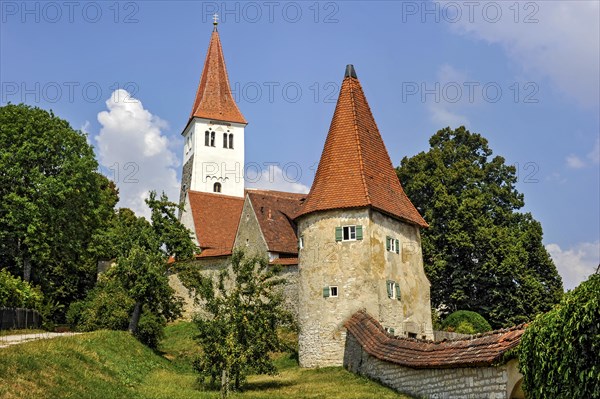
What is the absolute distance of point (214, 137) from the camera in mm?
74500

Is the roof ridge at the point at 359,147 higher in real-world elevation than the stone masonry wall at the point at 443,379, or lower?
higher

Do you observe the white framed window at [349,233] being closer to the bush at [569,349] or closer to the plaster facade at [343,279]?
the plaster facade at [343,279]

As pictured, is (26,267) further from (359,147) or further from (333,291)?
(359,147)

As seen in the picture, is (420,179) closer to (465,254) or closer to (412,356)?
(465,254)

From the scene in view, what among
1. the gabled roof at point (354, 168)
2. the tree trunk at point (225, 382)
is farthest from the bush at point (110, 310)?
the tree trunk at point (225, 382)

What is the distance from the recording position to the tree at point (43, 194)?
4059cm

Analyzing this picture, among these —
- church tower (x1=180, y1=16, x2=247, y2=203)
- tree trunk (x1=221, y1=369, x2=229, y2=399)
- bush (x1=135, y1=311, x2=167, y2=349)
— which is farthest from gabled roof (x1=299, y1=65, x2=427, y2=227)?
church tower (x1=180, y1=16, x2=247, y2=203)

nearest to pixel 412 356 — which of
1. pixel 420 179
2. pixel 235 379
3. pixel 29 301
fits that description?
pixel 235 379

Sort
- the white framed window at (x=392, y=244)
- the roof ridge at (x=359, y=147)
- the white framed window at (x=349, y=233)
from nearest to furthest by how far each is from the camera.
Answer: the white framed window at (x=349, y=233) < the roof ridge at (x=359, y=147) < the white framed window at (x=392, y=244)

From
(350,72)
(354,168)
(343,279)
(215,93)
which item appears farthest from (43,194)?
(215,93)

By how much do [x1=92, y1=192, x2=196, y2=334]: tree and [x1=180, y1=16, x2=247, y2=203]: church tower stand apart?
3860 cm

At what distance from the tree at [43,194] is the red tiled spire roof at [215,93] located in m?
30.4

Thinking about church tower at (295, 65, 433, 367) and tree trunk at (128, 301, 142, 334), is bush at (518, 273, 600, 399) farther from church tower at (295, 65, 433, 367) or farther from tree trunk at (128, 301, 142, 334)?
tree trunk at (128, 301, 142, 334)

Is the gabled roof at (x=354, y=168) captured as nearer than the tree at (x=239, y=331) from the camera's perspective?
No
